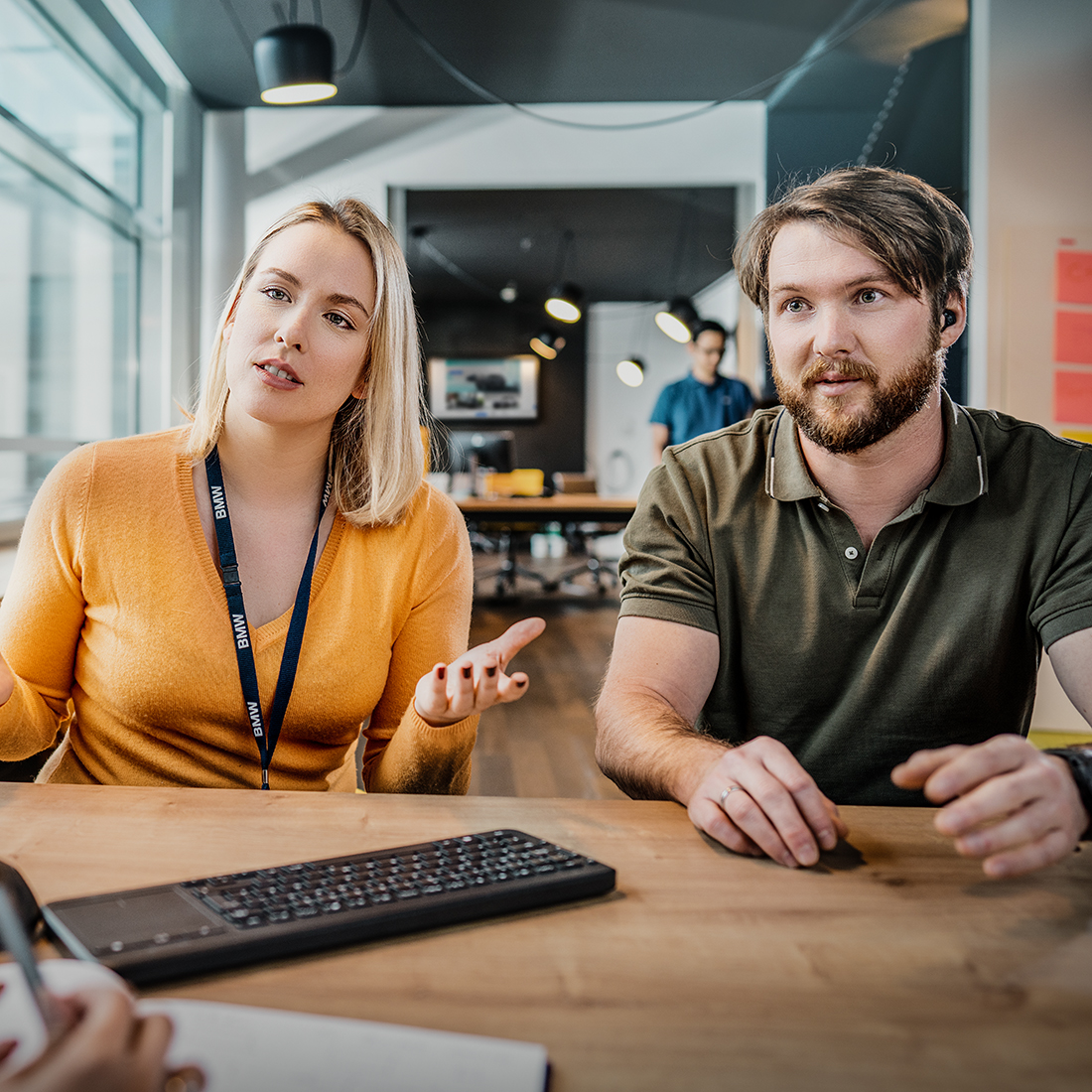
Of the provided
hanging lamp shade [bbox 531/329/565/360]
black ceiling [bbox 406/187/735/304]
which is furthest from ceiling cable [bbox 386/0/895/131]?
hanging lamp shade [bbox 531/329/565/360]

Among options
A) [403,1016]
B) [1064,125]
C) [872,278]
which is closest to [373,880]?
[403,1016]

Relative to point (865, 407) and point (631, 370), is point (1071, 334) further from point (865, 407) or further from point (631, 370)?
point (631, 370)

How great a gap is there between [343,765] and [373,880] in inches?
29.4

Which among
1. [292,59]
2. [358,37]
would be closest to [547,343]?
[358,37]

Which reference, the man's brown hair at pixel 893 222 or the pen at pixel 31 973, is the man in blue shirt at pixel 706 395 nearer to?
the man's brown hair at pixel 893 222

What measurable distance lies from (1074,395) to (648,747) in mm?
3283

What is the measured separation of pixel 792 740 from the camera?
4.46 ft

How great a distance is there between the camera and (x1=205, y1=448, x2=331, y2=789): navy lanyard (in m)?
1.26

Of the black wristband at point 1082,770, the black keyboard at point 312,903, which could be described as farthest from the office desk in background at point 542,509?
the black keyboard at point 312,903

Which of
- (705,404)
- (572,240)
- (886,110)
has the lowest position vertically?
(705,404)

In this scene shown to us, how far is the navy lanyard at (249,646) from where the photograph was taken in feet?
4.13

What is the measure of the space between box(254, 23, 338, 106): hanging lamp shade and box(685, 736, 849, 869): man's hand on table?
4066 mm

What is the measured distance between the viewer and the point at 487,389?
41.9 feet

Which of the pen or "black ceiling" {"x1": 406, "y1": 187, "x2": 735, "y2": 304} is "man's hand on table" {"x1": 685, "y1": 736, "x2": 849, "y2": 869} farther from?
"black ceiling" {"x1": 406, "y1": 187, "x2": 735, "y2": 304}
